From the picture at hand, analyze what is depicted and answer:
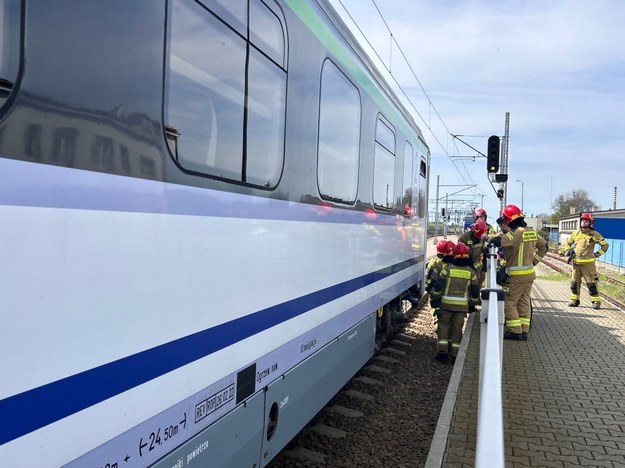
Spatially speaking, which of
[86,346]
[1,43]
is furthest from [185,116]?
[86,346]

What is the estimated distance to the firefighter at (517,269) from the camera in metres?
7.97

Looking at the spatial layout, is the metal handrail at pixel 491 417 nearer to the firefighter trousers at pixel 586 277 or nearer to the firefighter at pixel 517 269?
the firefighter at pixel 517 269

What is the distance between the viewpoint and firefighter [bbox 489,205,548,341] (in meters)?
7.97

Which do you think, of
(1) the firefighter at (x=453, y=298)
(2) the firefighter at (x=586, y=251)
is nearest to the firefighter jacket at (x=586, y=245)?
(2) the firefighter at (x=586, y=251)

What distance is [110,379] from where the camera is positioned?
1.86 meters

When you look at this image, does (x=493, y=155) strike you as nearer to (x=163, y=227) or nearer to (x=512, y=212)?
(x=512, y=212)

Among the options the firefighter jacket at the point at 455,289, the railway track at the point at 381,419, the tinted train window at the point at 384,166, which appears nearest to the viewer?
the railway track at the point at 381,419

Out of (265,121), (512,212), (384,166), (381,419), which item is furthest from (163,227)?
(512,212)

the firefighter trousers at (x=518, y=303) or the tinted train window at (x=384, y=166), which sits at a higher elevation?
the tinted train window at (x=384, y=166)

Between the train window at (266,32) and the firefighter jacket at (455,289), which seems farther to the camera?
the firefighter jacket at (455,289)

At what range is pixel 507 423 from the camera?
16.4 feet

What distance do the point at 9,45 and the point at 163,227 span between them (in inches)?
32.4

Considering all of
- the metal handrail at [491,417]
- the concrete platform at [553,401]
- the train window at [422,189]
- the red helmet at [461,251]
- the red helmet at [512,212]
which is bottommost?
the concrete platform at [553,401]

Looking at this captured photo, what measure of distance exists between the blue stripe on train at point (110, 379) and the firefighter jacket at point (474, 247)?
672cm
